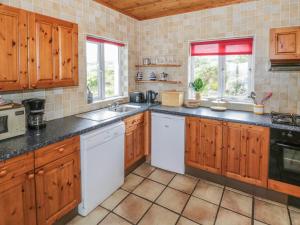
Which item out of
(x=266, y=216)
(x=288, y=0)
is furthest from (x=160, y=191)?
(x=288, y=0)

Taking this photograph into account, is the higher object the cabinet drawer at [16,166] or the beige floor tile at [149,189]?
the cabinet drawer at [16,166]

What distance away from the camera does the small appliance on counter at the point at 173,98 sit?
3.40 meters

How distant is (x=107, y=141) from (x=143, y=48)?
2195mm

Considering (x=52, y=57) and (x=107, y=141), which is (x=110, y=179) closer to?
(x=107, y=141)

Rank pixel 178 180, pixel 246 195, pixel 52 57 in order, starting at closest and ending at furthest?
pixel 52 57, pixel 246 195, pixel 178 180

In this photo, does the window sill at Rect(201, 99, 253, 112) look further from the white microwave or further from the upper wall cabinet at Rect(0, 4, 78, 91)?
the white microwave

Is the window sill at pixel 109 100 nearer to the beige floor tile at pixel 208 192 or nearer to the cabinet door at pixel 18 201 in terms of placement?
the cabinet door at pixel 18 201

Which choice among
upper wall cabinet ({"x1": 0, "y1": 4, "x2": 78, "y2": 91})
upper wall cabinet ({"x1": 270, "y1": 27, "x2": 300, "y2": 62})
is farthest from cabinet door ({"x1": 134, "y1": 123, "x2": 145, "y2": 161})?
upper wall cabinet ({"x1": 270, "y1": 27, "x2": 300, "y2": 62})

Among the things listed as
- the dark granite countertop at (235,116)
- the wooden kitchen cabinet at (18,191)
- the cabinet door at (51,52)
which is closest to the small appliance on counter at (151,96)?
the dark granite countertop at (235,116)

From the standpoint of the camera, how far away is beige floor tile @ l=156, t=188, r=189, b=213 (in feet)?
7.70

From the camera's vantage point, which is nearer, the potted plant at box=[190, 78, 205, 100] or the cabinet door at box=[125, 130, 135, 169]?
the cabinet door at box=[125, 130, 135, 169]

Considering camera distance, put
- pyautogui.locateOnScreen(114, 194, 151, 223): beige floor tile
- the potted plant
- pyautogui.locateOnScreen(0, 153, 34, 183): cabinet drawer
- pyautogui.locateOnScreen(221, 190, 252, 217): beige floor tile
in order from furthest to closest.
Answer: the potted plant, pyautogui.locateOnScreen(221, 190, 252, 217): beige floor tile, pyautogui.locateOnScreen(114, 194, 151, 223): beige floor tile, pyautogui.locateOnScreen(0, 153, 34, 183): cabinet drawer

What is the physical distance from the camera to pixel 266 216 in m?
2.21

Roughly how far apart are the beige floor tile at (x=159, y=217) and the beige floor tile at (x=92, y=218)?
423mm
